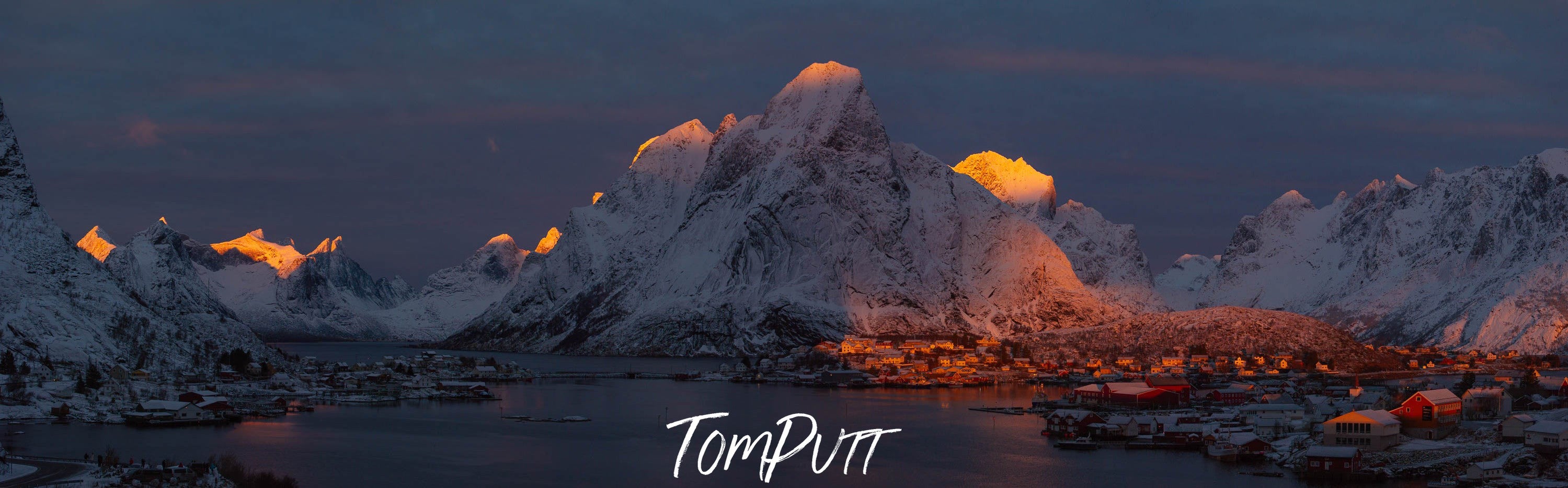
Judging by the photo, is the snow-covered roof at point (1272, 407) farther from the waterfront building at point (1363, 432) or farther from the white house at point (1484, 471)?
the white house at point (1484, 471)

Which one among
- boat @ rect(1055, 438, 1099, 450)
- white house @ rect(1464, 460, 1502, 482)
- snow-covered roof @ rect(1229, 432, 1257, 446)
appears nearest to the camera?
white house @ rect(1464, 460, 1502, 482)

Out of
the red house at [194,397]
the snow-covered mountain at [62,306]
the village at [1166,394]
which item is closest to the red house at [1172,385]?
the village at [1166,394]

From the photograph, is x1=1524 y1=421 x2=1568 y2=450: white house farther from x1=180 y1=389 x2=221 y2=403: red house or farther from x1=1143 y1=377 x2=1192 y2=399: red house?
x1=180 y1=389 x2=221 y2=403: red house

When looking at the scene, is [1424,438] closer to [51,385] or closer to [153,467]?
[153,467]

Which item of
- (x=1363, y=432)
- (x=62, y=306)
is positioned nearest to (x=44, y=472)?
(x=62, y=306)

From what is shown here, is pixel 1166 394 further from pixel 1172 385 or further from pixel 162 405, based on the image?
pixel 162 405

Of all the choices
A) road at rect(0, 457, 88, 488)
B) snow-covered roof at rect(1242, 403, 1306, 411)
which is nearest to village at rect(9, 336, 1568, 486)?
snow-covered roof at rect(1242, 403, 1306, 411)

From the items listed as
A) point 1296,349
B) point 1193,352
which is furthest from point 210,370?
point 1296,349
